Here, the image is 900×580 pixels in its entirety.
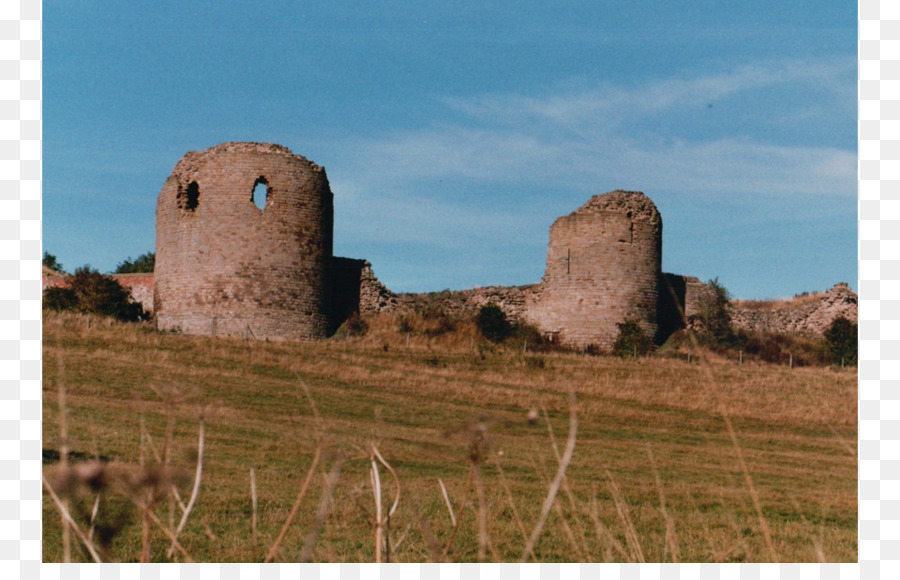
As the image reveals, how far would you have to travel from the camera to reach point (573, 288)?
30.7m

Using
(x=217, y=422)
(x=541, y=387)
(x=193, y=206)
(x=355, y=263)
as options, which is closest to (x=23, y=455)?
(x=217, y=422)

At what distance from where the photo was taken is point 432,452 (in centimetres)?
416

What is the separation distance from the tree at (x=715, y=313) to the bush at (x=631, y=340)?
407 centimetres

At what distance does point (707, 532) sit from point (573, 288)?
949 inches

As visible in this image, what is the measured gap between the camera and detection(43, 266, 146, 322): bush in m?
29.6

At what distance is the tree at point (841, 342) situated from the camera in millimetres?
30266

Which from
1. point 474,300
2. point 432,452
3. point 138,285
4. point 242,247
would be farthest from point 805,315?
point 432,452

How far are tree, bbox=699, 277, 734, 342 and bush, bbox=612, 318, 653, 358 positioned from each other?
407 centimetres

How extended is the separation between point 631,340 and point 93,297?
16797 millimetres

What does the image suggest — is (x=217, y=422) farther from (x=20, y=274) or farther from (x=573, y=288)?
(x=573, y=288)

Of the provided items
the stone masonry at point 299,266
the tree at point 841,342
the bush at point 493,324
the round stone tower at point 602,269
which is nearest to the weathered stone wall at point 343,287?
the stone masonry at point 299,266

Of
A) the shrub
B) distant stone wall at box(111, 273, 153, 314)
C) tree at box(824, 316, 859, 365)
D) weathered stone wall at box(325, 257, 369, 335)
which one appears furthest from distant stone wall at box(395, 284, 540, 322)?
tree at box(824, 316, 859, 365)

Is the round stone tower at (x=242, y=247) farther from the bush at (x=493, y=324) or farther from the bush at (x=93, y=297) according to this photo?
the bush at (x=493, y=324)

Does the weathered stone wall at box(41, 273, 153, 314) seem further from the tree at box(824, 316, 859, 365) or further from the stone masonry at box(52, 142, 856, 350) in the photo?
the tree at box(824, 316, 859, 365)
